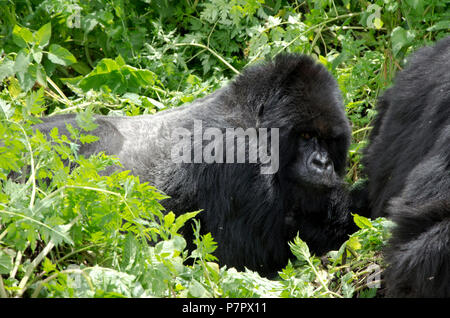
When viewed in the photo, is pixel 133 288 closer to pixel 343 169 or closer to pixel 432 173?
pixel 432 173

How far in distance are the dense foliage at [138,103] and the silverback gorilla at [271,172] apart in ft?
0.62

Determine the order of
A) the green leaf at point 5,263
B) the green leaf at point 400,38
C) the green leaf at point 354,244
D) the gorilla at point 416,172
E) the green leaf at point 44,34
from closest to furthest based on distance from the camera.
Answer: the green leaf at point 5,263, the gorilla at point 416,172, the green leaf at point 354,244, the green leaf at point 44,34, the green leaf at point 400,38

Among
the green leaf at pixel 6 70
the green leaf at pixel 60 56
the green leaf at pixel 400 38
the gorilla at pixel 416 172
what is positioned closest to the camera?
the gorilla at pixel 416 172

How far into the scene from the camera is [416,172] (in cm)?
276

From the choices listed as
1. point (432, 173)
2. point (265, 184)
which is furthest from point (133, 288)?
point (265, 184)

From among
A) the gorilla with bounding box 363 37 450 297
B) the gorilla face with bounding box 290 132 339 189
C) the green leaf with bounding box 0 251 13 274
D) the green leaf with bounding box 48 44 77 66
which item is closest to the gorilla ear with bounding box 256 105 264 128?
the gorilla face with bounding box 290 132 339 189

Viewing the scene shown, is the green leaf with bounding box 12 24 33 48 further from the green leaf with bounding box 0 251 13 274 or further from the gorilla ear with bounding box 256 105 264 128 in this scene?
the green leaf with bounding box 0 251 13 274

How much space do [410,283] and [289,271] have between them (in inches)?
16.1

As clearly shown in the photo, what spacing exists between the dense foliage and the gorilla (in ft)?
0.74

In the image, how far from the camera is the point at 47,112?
5.04m

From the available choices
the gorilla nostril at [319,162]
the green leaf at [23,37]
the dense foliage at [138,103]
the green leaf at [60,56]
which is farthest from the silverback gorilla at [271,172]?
the green leaf at [23,37]

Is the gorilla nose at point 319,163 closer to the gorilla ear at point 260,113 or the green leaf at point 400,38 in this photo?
the gorilla ear at point 260,113

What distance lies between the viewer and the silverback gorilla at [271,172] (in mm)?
3668

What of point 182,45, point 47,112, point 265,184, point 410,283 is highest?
point 182,45
